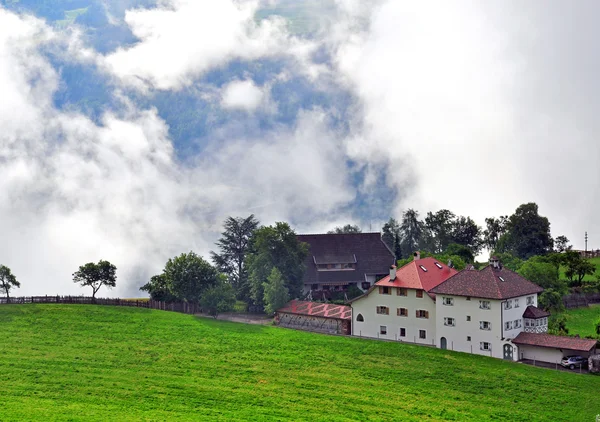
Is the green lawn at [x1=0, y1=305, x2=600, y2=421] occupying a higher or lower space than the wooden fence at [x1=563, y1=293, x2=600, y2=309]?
lower

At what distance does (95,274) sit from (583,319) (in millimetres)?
63770

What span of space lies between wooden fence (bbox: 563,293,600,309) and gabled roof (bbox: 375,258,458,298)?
2336cm

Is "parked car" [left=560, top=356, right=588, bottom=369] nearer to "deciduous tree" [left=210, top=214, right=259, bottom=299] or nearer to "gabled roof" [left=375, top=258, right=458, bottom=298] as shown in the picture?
"gabled roof" [left=375, top=258, right=458, bottom=298]

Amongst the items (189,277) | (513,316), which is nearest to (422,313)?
(513,316)

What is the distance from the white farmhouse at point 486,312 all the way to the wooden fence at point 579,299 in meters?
22.7

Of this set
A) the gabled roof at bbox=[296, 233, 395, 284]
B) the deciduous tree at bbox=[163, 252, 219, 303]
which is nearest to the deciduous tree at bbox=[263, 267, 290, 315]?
the deciduous tree at bbox=[163, 252, 219, 303]

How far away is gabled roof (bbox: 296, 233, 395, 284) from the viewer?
10575 cm

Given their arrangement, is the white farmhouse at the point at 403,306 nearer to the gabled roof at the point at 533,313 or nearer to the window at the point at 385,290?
the window at the point at 385,290

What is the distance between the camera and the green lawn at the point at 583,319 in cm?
7906

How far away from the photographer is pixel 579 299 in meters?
94.1

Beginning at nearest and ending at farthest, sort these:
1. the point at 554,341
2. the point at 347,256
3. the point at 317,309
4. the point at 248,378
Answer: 1. the point at 248,378
2. the point at 554,341
3. the point at 317,309
4. the point at 347,256

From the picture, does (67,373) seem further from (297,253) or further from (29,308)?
(297,253)

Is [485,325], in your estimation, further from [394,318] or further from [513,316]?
[394,318]

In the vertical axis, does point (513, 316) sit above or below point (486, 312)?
below
